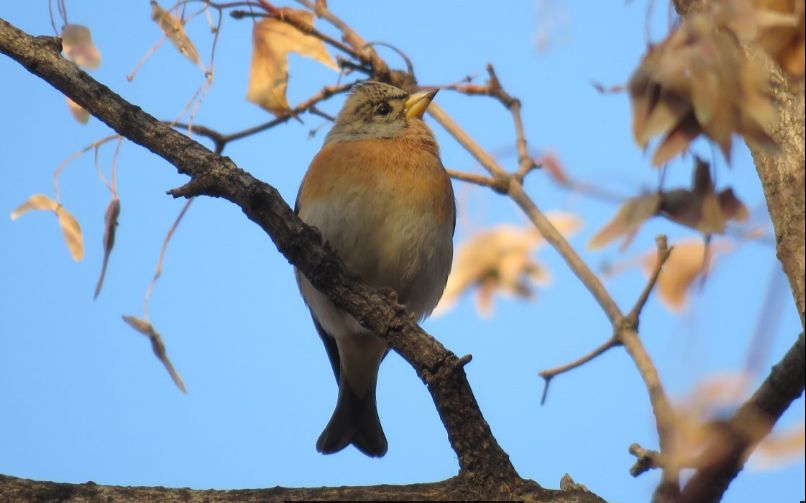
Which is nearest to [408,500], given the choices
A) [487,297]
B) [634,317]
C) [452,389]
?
[452,389]

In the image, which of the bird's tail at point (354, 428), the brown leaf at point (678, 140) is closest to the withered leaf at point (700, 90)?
the brown leaf at point (678, 140)

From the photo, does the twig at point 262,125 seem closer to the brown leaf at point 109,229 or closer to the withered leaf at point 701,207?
the brown leaf at point 109,229

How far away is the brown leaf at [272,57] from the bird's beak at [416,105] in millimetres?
1284

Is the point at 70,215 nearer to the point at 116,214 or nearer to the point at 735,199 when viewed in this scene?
the point at 116,214

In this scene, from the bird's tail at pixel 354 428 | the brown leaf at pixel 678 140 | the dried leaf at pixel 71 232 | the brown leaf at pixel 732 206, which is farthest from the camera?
the bird's tail at pixel 354 428

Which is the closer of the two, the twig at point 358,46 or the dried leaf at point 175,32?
the dried leaf at point 175,32

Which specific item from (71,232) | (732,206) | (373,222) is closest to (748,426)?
(732,206)

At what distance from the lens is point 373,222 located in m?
4.68

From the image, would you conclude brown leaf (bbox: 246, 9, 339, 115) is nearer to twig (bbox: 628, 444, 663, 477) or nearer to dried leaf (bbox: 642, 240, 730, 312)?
dried leaf (bbox: 642, 240, 730, 312)

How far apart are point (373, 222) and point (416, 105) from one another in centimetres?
101

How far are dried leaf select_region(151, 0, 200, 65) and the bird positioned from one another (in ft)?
4.09

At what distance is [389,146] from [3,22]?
2.15m

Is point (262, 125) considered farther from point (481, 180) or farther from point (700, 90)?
point (700, 90)

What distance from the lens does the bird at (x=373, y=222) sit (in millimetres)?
4711
